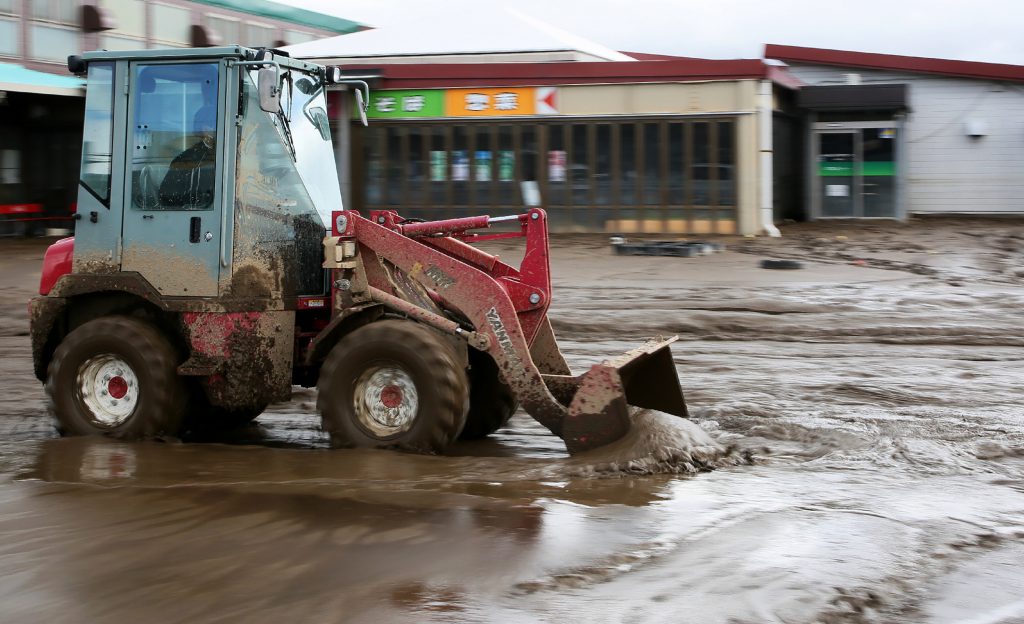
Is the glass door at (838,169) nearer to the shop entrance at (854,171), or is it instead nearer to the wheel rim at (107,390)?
the shop entrance at (854,171)

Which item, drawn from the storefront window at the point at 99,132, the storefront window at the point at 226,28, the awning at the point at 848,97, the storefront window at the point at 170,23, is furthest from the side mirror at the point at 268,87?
the storefront window at the point at 226,28

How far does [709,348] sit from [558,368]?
4.81 m

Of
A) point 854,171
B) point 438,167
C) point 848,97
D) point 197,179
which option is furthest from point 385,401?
point 854,171

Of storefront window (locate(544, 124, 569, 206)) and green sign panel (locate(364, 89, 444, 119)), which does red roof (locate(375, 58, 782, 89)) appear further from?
storefront window (locate(544, 124, 569, 206))

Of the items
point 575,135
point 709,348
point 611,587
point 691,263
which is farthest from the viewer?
point 575,135

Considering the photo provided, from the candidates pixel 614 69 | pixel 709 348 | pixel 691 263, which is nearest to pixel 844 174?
pixel 614 69

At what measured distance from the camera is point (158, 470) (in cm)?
666

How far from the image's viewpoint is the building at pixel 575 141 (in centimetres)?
2156

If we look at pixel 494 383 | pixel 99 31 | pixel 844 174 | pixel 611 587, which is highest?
pixel 99 31

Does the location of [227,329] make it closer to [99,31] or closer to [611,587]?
[611,587]

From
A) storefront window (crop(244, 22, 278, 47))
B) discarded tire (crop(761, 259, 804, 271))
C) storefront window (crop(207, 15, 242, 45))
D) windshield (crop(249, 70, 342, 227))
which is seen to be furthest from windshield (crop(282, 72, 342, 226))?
storefront window (crop(244, 22, 278, 47))

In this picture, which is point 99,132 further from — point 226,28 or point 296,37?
point 296,37

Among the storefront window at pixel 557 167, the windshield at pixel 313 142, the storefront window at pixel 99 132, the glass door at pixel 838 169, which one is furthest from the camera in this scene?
the glass door at pixel 838 169

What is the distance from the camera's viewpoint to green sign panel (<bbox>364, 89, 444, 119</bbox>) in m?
22.5
